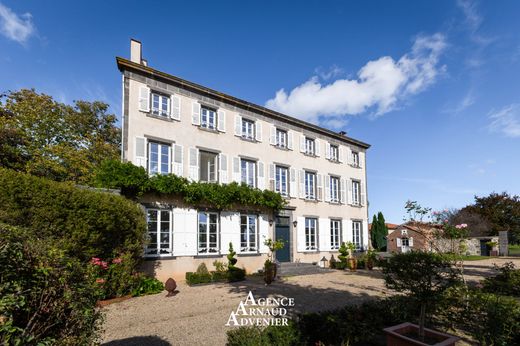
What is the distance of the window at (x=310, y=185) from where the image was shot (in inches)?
711

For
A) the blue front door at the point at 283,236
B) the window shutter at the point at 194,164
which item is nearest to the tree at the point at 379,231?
the blue front door at the point at 283,236

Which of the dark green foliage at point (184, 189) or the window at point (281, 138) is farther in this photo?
the window at point (281, 138)

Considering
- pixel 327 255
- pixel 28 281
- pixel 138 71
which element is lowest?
pixel 327 255

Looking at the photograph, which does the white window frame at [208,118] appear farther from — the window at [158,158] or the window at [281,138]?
the window at [281,138]

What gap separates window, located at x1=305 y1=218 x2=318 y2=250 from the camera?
1742cm

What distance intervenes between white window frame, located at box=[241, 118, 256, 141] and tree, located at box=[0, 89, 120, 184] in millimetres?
8866

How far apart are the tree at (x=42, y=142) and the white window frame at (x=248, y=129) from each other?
8866mm

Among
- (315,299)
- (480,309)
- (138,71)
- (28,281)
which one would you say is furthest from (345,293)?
(138,71)

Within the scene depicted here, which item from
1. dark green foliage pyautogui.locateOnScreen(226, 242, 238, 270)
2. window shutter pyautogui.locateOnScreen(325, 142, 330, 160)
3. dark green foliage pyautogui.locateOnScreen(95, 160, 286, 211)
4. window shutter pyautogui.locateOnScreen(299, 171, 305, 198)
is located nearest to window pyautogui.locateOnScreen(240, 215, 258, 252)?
dark green foliage pyautogui.locateOnScreen(95, 160, 286, 211)

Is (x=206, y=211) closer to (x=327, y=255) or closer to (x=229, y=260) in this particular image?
(x=229, y=260)

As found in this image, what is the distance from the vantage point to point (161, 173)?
487 inches

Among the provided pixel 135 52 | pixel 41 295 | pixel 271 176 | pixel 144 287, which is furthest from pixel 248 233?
pixel 41 295

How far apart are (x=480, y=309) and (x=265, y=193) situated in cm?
1036

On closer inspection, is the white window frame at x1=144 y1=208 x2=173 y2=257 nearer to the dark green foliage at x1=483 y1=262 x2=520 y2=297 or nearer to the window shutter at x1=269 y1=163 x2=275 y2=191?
the window shutter at x1=269 y1=163 x2=275 y2=191
